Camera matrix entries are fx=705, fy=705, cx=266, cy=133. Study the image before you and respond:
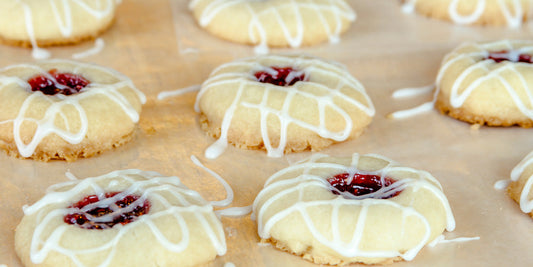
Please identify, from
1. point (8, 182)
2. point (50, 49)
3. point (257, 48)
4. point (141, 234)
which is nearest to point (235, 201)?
point (141, 234)

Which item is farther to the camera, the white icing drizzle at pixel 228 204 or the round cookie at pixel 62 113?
the round cookie at pixel 62 113

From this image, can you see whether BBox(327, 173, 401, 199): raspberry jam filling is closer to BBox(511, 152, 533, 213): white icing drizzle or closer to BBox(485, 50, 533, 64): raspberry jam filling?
BBox(511, 152, 533, 213): white icing drizzle

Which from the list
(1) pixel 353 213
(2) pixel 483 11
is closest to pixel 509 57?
(2) pixel 483 11

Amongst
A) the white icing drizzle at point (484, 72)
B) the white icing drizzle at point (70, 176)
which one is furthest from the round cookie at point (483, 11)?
the white icing drizzle at point (70, 176)

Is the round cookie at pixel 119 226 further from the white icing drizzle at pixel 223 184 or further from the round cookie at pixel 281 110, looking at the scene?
the round cookie at pixel 281 110

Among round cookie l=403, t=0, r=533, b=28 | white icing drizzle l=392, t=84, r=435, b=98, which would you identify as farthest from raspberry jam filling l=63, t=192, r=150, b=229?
round cookie l=403, t=0, r=533, b=28

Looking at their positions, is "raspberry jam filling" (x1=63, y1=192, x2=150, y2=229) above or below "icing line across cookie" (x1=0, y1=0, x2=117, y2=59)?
above

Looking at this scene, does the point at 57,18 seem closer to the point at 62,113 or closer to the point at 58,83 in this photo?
the point at 58,83
